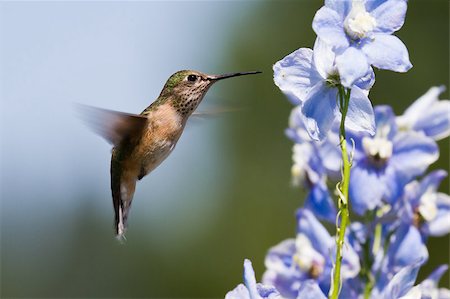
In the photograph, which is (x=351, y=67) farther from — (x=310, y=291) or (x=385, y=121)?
(x=385, y=121)

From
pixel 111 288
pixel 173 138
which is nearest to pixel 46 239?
pixel 111 288

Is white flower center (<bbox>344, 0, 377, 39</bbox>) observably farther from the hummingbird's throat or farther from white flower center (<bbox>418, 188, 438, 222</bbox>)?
the hummingbird's throat

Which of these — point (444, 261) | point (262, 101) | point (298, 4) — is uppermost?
point (298, 4)

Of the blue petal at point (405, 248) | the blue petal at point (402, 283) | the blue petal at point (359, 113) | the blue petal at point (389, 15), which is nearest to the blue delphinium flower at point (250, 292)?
the blue petal at point (402, 283)

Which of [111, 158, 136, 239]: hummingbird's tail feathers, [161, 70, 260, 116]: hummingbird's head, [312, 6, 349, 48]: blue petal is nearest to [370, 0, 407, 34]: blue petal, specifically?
[312, 6, 349, 48]: blue petal

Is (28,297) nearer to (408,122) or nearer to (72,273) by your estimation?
(72,273)

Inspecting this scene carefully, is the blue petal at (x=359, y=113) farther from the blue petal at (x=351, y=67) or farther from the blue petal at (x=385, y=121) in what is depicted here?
the blue petal at (x=385, y=121)
